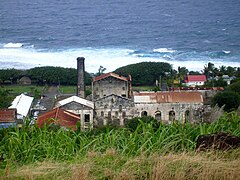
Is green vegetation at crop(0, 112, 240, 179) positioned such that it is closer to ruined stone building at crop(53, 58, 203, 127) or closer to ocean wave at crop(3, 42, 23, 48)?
ruined stone building at crop(53, 58, 203, 127)

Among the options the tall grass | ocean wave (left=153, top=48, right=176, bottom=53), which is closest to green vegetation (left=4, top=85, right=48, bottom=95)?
ocean wave (left=153, top=48, right=176, bottom=53)

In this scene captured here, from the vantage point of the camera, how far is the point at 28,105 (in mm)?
27031

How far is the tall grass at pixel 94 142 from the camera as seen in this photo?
16.2ft

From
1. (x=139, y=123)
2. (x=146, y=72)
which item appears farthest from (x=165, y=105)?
(x=139, y=123)

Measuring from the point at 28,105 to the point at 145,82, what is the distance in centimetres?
1212

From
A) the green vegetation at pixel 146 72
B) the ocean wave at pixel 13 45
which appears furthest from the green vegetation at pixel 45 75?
the ocean wave at pixel 13 45

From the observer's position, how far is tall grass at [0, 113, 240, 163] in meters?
4.95

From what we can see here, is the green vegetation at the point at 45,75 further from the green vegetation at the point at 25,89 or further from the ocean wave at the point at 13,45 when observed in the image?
the ocean wave at the point at 13,45

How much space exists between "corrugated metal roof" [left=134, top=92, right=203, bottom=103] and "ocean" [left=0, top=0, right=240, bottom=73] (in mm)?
17673

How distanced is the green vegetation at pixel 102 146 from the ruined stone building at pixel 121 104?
13718mm

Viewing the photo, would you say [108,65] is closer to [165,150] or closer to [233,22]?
[233,22]

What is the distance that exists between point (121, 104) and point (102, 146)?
1551 centimetres

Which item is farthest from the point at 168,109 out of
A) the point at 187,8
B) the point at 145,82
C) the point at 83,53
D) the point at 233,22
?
the point at 187,8

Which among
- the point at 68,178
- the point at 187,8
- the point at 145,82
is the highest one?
the point at 187,8
